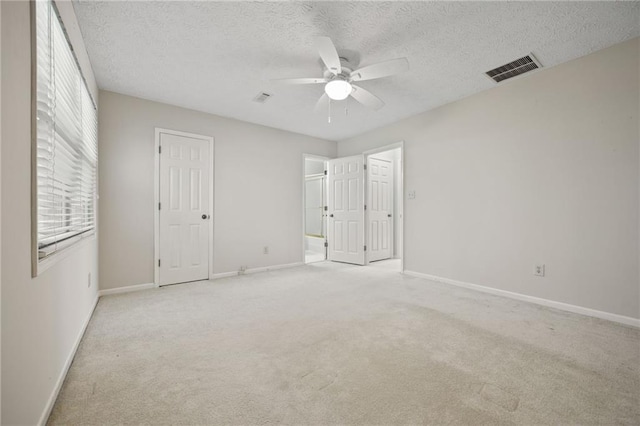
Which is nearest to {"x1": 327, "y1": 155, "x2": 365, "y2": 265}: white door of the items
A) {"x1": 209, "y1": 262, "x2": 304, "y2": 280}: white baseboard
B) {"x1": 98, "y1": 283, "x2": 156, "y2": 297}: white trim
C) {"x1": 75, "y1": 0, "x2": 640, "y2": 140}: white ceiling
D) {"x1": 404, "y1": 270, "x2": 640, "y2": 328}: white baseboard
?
{"x1": 209, "y1": 262, "x2": 304, "y2": 280}: white baseboard

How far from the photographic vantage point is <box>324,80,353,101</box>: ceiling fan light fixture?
2.61 metres

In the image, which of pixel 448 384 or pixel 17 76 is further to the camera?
pixel 448 384

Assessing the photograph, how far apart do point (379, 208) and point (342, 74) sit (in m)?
3.43

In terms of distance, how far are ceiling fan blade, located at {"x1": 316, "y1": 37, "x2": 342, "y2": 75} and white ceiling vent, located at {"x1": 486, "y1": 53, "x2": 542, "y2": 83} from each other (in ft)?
5.91

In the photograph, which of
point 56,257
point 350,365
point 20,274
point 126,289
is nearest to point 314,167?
point 126,289

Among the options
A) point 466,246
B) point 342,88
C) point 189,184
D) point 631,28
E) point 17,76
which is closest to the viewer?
point 17,76

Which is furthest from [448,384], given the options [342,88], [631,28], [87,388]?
[631,28]

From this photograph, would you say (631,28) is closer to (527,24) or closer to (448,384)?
(527,24)

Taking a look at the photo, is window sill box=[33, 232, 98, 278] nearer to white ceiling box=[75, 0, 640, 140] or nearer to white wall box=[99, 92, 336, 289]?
white wall box=[99, 92, 336, 289]

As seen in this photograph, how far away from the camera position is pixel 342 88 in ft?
8.68

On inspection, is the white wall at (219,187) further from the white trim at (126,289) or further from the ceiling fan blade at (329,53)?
the ceiling fan blade at (329,53)

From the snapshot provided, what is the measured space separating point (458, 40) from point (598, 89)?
146 cm

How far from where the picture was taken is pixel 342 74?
8.75 feet

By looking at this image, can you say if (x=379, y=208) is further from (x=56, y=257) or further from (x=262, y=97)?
(x=56, y=257)
